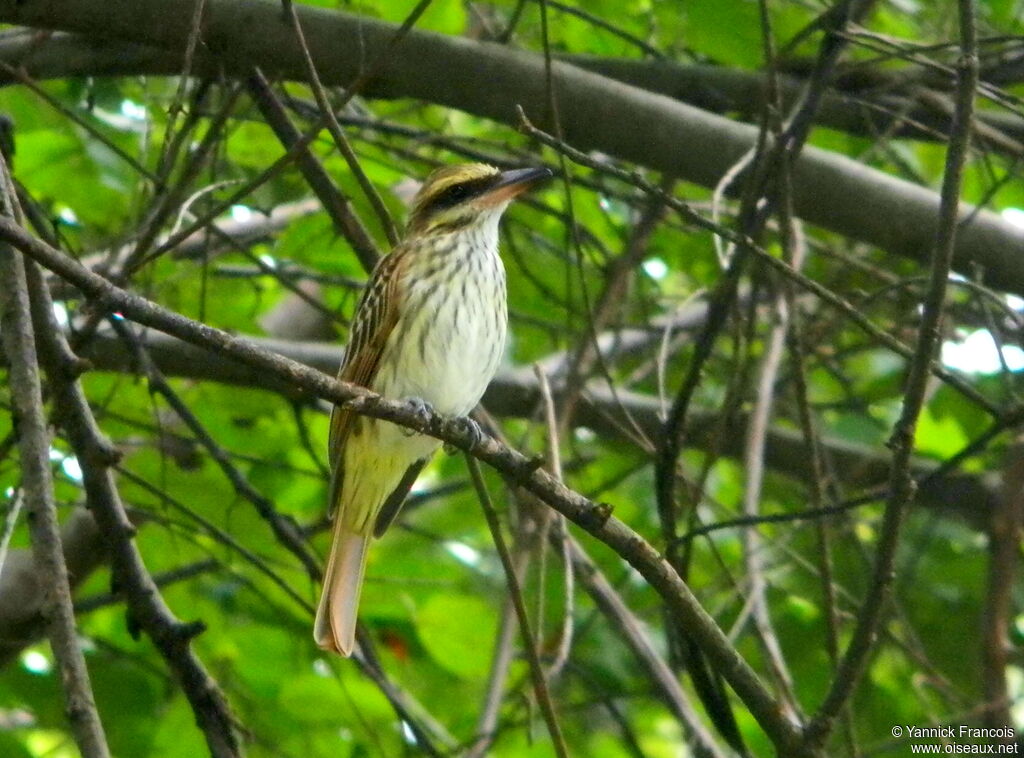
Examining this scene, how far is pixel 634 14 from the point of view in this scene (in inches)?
211

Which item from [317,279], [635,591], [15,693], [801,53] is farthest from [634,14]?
[15,693]

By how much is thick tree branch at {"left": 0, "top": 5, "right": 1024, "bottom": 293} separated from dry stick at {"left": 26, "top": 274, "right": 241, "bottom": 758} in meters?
1.00

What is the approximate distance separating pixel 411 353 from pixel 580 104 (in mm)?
919

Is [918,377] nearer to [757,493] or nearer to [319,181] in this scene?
[319,181]

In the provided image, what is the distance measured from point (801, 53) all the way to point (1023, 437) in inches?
61.6

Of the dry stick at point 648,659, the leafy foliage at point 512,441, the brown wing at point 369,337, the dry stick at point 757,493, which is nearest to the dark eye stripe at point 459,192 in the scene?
the leafy foliage at point 512,441

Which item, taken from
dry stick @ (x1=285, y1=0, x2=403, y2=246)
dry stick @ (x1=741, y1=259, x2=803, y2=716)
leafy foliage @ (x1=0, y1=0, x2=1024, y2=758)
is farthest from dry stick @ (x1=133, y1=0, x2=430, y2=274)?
dry stick @ (x1=741, y1=259, x2=803, y2=716)

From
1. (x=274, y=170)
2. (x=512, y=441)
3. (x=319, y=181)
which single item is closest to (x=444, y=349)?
(x=319, y=181)

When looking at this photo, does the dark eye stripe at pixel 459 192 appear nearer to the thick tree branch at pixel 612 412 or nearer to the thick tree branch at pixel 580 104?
the thick tree branch at pixel 580 104

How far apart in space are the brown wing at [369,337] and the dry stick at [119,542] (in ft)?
2.82

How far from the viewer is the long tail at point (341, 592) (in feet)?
14.1

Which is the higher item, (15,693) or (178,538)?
(178,538)

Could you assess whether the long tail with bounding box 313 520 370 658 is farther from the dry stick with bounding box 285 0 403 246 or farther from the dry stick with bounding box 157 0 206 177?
the dry stick with bounding box 157 0 206 177

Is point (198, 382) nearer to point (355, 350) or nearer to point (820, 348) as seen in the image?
point (355, 350)
